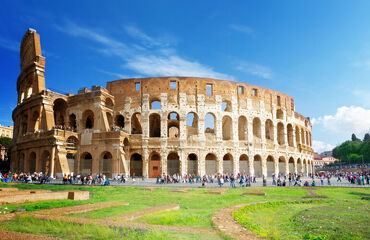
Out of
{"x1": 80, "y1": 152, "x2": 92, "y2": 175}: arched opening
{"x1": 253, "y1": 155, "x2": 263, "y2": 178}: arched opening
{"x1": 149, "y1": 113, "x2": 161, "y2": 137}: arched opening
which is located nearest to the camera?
{"x1": 80, "y1": 152, "x2": 92, "y2": 175}: arched opening

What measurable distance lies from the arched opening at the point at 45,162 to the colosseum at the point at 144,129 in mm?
109

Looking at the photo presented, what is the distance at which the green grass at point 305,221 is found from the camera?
23.1ft

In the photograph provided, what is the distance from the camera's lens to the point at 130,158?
108ft

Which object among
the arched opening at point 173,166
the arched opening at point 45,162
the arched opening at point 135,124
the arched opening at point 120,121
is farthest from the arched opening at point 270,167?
the arched opening at point 45,162

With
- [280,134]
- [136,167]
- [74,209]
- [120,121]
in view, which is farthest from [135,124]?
Result: [74,209]

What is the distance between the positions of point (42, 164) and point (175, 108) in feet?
51.3

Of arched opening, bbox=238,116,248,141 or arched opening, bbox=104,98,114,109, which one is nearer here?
arched opening, bbox=104,98,114,109

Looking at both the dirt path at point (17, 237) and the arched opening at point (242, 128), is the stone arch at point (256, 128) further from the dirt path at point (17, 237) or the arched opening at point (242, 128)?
the dirt path at point (17, 237)

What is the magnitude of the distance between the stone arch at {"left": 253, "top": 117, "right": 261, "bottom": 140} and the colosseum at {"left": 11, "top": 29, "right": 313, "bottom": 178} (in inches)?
5.2

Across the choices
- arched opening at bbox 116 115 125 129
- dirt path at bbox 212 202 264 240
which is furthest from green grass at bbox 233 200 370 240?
arched opening at bbox 116 115 125 129

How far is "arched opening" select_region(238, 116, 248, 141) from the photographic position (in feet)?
117

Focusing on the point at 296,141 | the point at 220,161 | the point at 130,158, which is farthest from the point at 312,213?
the point at 296,141

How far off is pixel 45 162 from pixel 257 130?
84.6ft

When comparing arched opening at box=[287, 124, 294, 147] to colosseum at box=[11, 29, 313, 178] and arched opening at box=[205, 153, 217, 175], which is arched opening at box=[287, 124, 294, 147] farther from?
arched opening at box=[205, 153, 217, 175]
